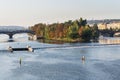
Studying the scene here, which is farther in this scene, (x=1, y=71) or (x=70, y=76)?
(x=1, y=71)

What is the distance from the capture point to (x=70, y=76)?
61281 millimetres

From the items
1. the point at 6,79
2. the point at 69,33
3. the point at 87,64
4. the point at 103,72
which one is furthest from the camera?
the point at 69,33

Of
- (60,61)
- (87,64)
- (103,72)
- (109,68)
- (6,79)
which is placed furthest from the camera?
(60,61)

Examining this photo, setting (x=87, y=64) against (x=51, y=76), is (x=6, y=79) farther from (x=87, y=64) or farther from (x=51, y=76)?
(x=87, y=64)

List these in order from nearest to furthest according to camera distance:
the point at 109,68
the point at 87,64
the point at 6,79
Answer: the point at 6,79 < the point at 109,68 < the point at 87,64

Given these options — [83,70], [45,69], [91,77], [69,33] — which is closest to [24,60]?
[45,69]

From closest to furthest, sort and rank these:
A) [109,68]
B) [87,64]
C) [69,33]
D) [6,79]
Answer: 1. [6,79]
2. [109,68]
3. [87,64]
4. [69,33]

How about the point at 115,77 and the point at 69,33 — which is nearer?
the point at 115,77

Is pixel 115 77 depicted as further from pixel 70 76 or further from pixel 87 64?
pixel 87 64

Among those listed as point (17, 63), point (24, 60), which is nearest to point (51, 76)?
point (17, 63)

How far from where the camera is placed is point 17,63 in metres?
79.4

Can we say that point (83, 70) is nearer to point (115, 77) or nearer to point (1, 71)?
point (115, 77)

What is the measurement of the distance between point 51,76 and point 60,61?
20.4m

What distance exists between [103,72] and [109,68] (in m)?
5.06
